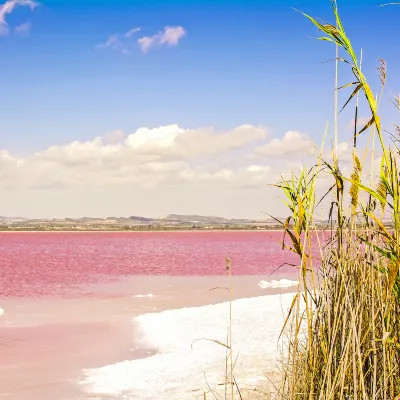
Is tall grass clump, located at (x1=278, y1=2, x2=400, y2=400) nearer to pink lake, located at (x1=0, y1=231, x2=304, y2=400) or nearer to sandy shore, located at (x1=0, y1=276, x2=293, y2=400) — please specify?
pink lake, located at (x1=0, y1=231, x2=304, y2=400)

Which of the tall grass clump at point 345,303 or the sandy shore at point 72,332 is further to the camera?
the sandy shore at point 72,332

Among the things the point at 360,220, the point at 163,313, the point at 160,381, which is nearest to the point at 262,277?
the point at 163,313

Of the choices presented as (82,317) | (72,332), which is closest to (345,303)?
(72,332)

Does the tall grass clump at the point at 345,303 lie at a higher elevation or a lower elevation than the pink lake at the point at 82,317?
higher

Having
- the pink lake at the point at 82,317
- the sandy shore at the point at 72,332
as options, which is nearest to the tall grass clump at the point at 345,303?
the pink lake at the point at 82,317

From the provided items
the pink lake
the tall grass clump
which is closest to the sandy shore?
the pink lake

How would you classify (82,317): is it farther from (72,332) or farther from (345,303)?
(345,303)

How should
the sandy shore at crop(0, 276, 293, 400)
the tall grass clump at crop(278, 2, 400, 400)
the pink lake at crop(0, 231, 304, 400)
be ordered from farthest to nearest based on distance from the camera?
1. the pink lake at crop(0, 231, 304, 400)
2. the sandy shore at crop(0, 276, 293, 400)
3. the tall grass clump at crop(278, 2, 400, 400)

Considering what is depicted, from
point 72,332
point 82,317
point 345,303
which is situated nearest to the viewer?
point 345,303

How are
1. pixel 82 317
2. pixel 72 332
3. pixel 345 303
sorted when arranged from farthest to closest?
pixel 82 317
pixel 72 332
pixel 345 303

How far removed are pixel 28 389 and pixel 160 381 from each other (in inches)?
76.2

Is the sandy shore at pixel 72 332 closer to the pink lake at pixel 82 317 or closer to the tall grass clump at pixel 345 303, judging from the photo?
the pink lake at pixel 82 317

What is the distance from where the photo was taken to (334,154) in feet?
11.0

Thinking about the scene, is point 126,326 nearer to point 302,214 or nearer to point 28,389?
point 28,389
